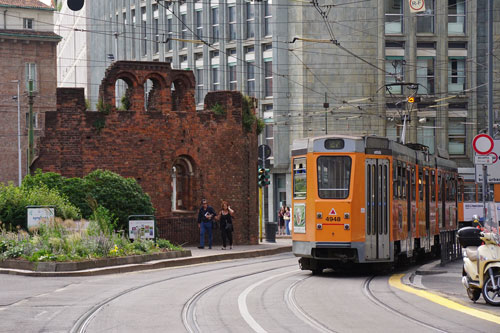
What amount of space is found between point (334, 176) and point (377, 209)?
1220 millimetres

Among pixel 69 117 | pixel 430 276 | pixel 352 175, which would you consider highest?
pixel 69 117

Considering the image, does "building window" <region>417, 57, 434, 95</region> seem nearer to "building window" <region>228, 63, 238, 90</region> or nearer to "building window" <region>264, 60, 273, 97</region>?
"building window" <region>264, 60, 273, 97</region>

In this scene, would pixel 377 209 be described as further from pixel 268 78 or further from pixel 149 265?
pixel 268 78

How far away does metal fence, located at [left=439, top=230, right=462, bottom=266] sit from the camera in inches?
1078

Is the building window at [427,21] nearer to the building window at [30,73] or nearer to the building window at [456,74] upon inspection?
the building window at [456,74]

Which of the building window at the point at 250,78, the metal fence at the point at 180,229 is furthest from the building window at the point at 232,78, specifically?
the metal fence at the point at 180,229

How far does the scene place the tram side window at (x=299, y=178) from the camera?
23031mm

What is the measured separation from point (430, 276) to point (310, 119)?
39514mm

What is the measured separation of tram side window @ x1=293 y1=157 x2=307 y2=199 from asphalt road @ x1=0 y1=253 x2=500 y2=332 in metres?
1.87

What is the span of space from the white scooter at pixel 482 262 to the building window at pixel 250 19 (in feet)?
169

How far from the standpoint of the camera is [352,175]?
22531 mm

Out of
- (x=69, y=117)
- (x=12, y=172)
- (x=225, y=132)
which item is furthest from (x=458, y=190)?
(x=12, y=172)

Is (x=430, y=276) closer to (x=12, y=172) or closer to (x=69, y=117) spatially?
(x=69, y=117)

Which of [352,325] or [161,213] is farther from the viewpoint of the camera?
[161,213]
